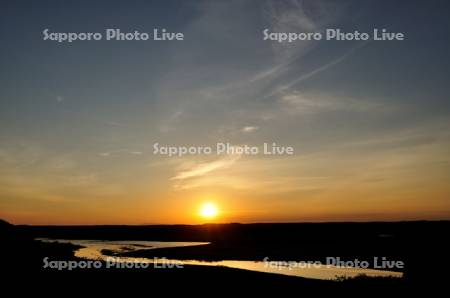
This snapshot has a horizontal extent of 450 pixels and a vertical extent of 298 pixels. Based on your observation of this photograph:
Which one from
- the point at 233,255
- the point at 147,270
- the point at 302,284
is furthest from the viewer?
the point at 233,255

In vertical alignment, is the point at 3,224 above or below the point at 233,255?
above

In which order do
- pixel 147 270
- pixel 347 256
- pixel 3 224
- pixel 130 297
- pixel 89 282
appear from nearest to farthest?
pixel 130 297
pixel 89 282
pixel 147 270
pixel 3 224
pixel 347 256

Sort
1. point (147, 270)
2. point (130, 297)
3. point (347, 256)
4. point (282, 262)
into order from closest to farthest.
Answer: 1. point (130, 297)
2. point (147, 270)
3. point (282, 262)
4. point (347, 256)

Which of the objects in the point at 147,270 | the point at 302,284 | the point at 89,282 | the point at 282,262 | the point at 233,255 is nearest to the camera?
the point at 89,282

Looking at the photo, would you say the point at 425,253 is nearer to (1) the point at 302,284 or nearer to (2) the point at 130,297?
(1) the point at 302,284

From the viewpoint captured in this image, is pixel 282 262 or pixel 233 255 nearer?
pixel 282 262

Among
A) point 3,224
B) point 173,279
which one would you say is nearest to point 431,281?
point 173,279

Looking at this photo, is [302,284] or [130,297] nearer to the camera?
[130,297]

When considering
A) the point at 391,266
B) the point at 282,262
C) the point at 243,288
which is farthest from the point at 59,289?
the point at 391,266

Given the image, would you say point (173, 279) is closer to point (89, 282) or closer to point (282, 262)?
point (89, 282)
